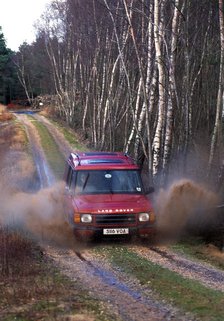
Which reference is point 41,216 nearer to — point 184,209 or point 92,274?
point 184,209

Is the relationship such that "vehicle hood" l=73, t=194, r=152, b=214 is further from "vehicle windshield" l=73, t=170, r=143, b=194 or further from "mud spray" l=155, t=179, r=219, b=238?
"mud spray" l=155, t=179, r=219, b=238

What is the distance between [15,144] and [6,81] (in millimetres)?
56697

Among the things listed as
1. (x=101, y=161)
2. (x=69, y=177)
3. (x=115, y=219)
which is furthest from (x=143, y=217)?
(x=69, y=177)

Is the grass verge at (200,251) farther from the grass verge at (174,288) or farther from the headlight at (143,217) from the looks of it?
the grass verge at (174,288)

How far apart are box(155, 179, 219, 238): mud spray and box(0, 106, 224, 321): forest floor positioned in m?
0.81

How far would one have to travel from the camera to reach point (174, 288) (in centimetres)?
810

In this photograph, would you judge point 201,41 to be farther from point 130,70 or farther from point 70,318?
point 70,318

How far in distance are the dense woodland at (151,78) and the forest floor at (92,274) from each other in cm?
490

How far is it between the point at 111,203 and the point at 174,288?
434 cm

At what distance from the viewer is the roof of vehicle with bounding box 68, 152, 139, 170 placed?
520 inches

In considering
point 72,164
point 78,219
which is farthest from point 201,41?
point 78,219

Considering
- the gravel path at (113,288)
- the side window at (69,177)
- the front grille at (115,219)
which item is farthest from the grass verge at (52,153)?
the gravel path at (113,288)

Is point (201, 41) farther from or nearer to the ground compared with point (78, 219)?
farther from the ground

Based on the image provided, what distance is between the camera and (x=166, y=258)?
10750 mm
